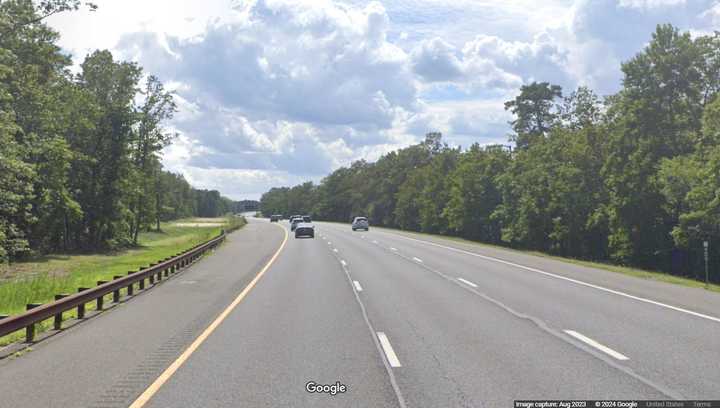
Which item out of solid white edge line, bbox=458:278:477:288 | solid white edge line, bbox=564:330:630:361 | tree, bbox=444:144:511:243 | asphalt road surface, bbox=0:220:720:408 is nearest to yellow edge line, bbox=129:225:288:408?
asphalt road surface, bbox=0:220:720:408

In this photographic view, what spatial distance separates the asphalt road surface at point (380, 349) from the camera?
6629mm

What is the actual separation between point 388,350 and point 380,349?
0.13 meters

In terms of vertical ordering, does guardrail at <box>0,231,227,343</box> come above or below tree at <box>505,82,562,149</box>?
below

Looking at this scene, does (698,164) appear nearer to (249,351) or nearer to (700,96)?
(700,96)

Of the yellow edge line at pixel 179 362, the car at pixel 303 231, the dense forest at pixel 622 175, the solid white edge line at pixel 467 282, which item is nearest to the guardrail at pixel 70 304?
the yellow edge line at pixel 179 362

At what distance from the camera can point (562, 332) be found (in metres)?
10.3

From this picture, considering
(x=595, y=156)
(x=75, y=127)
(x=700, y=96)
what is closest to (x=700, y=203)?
(x=700, y=96)

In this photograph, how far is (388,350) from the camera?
29.3 feet

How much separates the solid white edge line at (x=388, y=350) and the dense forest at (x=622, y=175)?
94.7 ft

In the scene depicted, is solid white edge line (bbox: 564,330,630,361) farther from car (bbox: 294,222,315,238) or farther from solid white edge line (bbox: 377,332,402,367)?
car (bbox: 294,222,315,238)

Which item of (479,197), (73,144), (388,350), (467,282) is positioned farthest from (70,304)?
(479,197)

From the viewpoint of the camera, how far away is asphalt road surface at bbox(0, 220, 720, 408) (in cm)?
663

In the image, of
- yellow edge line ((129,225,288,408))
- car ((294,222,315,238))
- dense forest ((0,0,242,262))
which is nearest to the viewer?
yellow edge line ((129,225,288,408))

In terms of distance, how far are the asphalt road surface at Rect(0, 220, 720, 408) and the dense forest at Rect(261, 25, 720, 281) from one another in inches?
954
